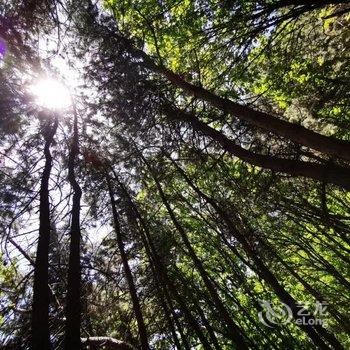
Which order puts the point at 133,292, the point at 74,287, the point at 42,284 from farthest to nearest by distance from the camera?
the point at 133,292 < the point at 74,287 < the point at 42,284

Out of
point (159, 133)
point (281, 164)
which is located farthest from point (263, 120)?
point (159, 133)

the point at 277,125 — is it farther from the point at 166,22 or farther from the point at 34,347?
the point at 34,347

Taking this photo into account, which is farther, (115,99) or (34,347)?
(115,99)

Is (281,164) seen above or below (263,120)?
below

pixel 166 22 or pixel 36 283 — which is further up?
pixel 166 22

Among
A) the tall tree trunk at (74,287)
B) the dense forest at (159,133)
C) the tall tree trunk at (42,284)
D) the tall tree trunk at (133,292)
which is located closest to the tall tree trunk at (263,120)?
the dense forest at (159,133)

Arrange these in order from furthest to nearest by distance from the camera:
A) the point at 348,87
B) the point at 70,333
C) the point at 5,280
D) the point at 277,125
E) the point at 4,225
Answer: the point at 5,280 < the point at 4,225 < the point at 348,87 < the point at 277,125 < the point at 70,333

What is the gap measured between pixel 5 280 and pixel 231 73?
26.4 feet

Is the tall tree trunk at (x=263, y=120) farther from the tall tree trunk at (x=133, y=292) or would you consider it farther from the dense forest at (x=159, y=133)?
the tall tree trunk at (x=133, y=292)

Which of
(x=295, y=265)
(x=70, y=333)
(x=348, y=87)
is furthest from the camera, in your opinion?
(x=295, y=265)

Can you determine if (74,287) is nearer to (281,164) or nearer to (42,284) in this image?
(42,284)

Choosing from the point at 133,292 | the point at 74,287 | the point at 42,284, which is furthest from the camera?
the point at 133,292

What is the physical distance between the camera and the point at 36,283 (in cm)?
545

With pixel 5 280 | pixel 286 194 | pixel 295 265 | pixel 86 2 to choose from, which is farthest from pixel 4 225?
pixel 295 265
